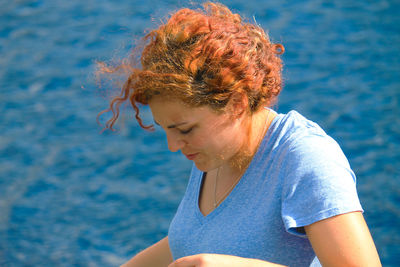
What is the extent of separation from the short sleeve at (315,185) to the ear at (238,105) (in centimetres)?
19

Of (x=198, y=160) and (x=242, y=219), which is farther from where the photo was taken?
(x=198, y=160)

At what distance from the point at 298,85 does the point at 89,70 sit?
2165 mm

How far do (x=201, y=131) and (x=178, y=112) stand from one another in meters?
0.08

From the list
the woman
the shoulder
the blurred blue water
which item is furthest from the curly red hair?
the blurred blue water

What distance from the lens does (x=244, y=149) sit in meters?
1.47

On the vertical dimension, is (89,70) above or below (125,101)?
above

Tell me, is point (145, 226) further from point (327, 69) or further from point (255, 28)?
point (255, 28)

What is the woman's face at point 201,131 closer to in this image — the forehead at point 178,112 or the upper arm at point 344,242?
the forehead at point 178,112

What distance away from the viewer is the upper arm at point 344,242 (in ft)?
3.79

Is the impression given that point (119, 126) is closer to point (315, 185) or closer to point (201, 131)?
point (201, 131)

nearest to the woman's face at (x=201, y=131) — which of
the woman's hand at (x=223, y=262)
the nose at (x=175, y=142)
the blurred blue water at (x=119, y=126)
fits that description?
the nose at (x=175, y=142)

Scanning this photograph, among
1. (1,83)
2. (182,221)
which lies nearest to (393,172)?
(182,221)

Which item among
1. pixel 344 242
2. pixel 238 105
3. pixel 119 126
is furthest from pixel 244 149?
pixel 119 126

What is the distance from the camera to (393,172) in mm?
4285
